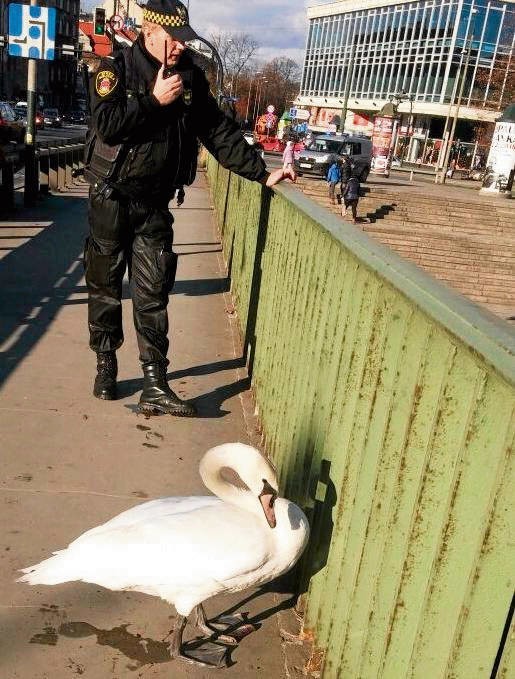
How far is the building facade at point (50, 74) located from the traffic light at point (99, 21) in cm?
5635

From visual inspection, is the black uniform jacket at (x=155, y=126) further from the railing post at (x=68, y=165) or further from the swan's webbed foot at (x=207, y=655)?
the railing post at (x=68, y=165)

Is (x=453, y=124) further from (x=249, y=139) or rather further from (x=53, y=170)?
(x=53, y=170)

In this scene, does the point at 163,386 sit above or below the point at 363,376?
below

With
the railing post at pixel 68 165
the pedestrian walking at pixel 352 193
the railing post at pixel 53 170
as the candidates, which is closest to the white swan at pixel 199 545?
the railing post at pixel 53 170

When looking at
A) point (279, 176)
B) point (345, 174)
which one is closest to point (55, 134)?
point (345, 174)

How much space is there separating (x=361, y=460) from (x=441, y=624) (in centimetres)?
67

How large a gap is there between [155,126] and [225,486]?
2180 millimetres

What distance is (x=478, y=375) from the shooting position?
152 centimetres

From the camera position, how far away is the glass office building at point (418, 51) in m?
62.2

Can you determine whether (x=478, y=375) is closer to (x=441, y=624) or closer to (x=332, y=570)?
(x=441, y=624)

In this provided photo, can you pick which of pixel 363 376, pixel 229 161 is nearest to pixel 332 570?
pixel 363 376

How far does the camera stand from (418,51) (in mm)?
67062

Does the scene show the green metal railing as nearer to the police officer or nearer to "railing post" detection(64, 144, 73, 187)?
the police officer

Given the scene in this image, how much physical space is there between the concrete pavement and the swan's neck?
57cm
